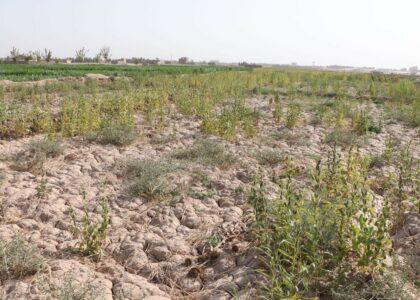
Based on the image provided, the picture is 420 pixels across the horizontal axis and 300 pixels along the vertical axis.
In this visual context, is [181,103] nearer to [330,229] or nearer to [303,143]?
[303,143]

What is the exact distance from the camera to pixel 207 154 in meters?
6.12

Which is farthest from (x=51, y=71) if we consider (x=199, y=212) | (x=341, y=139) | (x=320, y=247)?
(x=320, y=247)

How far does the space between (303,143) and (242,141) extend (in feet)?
3.60

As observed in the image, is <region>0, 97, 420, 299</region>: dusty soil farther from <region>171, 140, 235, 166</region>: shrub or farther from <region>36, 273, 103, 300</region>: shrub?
<region>171, 140, 235, 166</region>: shrub

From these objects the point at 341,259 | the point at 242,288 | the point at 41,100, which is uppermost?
the point at 41,100

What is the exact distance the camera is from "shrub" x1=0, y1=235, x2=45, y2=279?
3082 mm

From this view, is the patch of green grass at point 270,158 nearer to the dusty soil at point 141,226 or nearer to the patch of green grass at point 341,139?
the dusty soil at point 141,226

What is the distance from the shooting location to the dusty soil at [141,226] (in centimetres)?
319

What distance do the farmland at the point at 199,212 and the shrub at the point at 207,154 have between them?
0.02m

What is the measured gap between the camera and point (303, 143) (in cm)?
712

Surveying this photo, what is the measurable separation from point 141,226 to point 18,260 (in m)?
1.28

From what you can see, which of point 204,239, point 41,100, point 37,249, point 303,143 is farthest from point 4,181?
point 41,100

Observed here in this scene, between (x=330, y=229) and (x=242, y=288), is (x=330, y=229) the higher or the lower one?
the higher one

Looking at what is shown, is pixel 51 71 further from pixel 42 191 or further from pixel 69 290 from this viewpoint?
pixel 69 290
